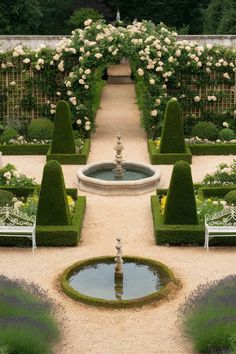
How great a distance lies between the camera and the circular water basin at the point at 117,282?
1408 cm

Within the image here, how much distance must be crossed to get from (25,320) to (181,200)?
20.8ft

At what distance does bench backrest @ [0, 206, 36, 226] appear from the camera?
1700cm

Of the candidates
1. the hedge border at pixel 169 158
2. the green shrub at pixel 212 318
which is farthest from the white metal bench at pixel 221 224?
the hedge border at pixel 169 158

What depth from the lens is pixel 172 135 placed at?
80.6 ft

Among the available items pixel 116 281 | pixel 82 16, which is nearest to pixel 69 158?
pixel 116 281

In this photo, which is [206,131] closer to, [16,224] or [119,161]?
[119,161]

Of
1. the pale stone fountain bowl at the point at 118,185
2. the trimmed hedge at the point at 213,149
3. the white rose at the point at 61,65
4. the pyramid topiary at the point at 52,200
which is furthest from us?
the white rose at the point at 61,65

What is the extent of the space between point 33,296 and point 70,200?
6549mm

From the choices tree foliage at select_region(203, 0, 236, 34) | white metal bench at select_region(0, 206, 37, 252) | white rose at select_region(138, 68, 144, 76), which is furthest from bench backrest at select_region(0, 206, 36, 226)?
tree foliage at select_region(203, 0, 236, 34)

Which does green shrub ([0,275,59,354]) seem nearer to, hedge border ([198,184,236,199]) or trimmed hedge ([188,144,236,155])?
hedge border ([198,184,236,199])

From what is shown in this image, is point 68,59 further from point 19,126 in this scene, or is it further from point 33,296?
point 33,296

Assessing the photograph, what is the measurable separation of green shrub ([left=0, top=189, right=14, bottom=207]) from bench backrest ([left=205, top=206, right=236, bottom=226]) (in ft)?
15.9

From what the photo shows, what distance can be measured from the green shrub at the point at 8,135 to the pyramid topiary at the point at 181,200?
10.7 metres

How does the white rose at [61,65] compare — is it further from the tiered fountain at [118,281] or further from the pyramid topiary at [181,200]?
the tiered fountain at [118,281]
